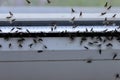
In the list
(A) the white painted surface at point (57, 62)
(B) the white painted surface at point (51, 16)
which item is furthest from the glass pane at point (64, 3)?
(A) the white painted surface at point (57, 62)

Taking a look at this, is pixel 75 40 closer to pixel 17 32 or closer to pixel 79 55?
pixel 79 55

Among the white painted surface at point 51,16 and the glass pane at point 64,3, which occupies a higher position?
the glass pane at point 64,3

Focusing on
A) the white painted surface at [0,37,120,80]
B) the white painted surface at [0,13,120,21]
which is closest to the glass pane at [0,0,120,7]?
the white painted surface at [0,13,120,21]

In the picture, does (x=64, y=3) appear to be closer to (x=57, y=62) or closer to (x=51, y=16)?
(x=51, y=16)

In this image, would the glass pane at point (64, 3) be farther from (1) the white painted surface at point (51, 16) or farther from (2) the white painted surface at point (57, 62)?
(2) the white painted surface at point (57, 62)

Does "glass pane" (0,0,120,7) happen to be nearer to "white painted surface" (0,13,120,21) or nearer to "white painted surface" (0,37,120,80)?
"white painted surface" (0,13,120,21)

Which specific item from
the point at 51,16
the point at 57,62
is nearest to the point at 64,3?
the point at 51,16

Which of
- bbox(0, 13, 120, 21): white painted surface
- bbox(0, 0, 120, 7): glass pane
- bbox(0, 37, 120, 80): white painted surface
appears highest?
bbox(0, 0, 120, 7): glass pane

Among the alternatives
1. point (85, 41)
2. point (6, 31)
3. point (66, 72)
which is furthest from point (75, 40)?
point (6, 31)

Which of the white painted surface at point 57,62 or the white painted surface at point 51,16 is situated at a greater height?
the white painted surface at point 51,16

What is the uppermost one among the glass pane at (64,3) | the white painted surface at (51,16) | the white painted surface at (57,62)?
the glass pane at (64,3)

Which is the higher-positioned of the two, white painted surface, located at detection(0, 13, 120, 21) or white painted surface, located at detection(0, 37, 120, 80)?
white painted surface, located at detection(0, 13, 120, 21)

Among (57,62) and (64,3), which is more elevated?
(64,3)
